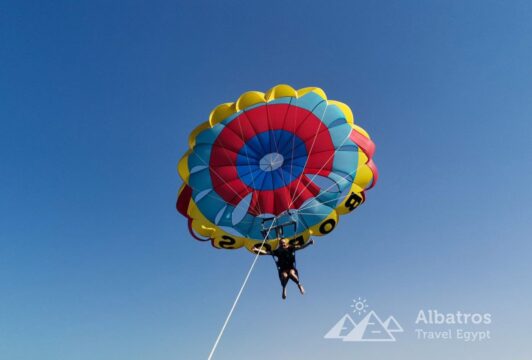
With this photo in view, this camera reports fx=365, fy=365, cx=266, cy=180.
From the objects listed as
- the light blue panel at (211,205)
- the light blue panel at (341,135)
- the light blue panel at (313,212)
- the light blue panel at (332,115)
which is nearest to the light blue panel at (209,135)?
the light blue panel at (211,205)

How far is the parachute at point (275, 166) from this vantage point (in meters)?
10.2

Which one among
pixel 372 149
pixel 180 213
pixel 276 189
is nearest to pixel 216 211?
pixel 180 213

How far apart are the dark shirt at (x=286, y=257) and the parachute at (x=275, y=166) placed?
1.73 feet

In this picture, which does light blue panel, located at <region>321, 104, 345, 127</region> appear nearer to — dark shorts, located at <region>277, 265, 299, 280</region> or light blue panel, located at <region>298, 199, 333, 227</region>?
light blue panel, located at <region>298, 199, 333, 227</region>

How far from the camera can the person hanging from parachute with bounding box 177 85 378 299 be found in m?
10.2

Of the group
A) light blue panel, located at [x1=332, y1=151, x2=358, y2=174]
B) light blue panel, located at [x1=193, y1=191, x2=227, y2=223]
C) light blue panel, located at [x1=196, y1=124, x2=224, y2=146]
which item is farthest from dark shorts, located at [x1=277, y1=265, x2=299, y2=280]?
light blue panel, located at [x1=196, y1=124, x2=224, y2=146]

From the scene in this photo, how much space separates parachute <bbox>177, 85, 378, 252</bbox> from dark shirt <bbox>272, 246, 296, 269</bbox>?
1.73 ft

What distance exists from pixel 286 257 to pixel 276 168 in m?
3.16

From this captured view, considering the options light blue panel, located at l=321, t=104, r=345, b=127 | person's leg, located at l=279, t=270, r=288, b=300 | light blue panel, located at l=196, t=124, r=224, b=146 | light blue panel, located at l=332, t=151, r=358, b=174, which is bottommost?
person's leg, located at l=279, t=270, r=288, b=300

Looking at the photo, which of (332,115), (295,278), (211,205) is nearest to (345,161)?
(332,115)

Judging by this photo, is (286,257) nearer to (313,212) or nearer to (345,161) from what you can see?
(313,212)

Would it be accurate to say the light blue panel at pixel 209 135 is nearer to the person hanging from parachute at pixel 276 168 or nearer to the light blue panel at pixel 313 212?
the person hanging from parachute at pixel 276 168

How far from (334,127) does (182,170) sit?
15.0 feet

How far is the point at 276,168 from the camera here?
37.9 feet
